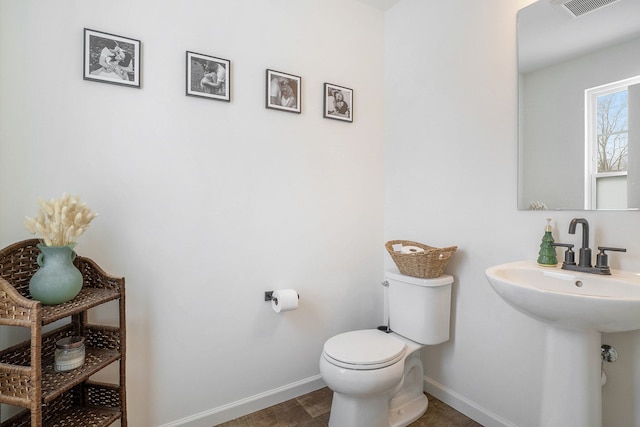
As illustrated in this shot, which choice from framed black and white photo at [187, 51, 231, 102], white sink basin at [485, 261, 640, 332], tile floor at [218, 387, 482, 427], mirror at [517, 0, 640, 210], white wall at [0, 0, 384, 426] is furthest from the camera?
tile floor at [218, 387, 482, 427]

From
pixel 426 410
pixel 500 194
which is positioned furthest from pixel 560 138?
pixel 426 410

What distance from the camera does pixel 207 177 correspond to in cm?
171

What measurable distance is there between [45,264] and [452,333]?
1979mm

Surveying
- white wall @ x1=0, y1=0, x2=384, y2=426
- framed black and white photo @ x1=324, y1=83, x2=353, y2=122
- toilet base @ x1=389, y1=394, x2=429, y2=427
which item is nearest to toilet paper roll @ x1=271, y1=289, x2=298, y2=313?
white wall @ x1=0, y1=0, x2=384, y2=426

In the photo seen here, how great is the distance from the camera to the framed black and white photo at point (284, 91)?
1.87 meters

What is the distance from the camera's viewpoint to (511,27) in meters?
1.61

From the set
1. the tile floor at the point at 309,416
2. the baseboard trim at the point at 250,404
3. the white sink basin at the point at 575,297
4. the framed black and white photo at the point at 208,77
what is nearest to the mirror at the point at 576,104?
the white sink basin at the point at 575,297

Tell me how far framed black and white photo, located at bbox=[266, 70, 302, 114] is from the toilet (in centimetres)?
117

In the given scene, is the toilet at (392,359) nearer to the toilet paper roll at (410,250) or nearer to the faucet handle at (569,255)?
the toilet paper roll at (410,250)

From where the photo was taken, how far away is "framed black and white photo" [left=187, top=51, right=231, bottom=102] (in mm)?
1646

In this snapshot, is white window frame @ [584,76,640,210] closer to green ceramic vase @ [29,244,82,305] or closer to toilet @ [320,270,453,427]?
toilet @ [320,270,453,427]

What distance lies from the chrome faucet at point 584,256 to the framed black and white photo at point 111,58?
2015 mm

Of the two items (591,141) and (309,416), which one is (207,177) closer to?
(309,416)

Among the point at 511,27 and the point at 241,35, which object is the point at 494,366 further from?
the point at 241,35
